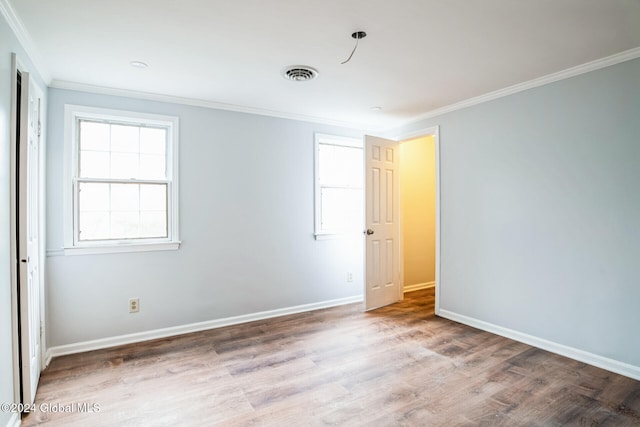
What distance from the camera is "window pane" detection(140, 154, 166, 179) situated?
11.0 feet

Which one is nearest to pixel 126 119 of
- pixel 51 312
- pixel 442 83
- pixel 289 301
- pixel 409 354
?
pixel 51 312

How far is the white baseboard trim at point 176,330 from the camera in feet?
9.77

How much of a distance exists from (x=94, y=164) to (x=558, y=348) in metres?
4.44

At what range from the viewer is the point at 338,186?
449cm

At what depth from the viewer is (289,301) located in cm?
407

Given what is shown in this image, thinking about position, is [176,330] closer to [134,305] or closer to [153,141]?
[134,305]

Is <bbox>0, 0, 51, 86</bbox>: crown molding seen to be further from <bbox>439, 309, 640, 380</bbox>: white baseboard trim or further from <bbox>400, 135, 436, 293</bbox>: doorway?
<bbox>439, 309, 640, 380</bbox>: white baseboard trim

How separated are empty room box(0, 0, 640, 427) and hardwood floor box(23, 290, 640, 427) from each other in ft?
0.07

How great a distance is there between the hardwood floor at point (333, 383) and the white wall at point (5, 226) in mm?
428

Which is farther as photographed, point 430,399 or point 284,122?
point 284,122

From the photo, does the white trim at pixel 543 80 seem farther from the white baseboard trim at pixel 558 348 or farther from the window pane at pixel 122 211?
the window pane at pixel 122 211

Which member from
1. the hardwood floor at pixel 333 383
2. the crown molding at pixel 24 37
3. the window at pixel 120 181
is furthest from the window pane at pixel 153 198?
the hardwood floor at pixel 333 383

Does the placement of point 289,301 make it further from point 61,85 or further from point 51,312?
point 61,85

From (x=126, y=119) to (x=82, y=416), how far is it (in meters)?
2.47
